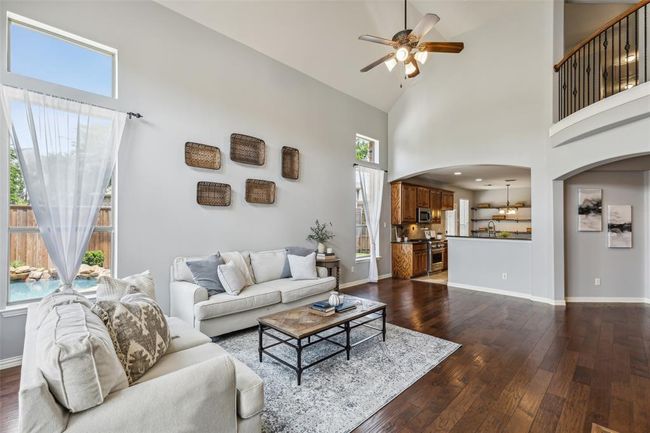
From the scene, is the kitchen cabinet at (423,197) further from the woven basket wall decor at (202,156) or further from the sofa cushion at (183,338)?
the sofa cushion at (183,338)

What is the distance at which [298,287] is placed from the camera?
13.5 ft

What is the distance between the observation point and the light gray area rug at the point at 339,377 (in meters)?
2.08

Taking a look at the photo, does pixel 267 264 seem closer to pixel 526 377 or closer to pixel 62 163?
pixel 62 163

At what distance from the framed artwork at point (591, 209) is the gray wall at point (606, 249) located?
0.08 m

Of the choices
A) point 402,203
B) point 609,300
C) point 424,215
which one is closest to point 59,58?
point 402,203

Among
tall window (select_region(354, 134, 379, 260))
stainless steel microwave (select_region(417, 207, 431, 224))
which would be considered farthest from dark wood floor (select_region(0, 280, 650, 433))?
stainless steel microwave (select_region(417, 207, 431, 224))

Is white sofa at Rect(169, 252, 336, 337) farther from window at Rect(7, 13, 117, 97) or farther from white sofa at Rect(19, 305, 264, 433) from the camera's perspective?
window at Rect(7, 13, 117, 97)

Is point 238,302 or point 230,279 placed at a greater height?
point 230,279

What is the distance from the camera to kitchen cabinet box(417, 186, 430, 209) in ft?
25.8

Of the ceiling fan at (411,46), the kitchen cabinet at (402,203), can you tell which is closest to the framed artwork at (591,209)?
the kitchen cabinet at (402,203)

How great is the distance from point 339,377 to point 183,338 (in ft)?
4.47

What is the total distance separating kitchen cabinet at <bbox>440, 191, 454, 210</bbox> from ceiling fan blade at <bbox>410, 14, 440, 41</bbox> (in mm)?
6379

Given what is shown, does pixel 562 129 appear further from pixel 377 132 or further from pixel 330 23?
pixel 330 23

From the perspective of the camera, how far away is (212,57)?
167 inches
